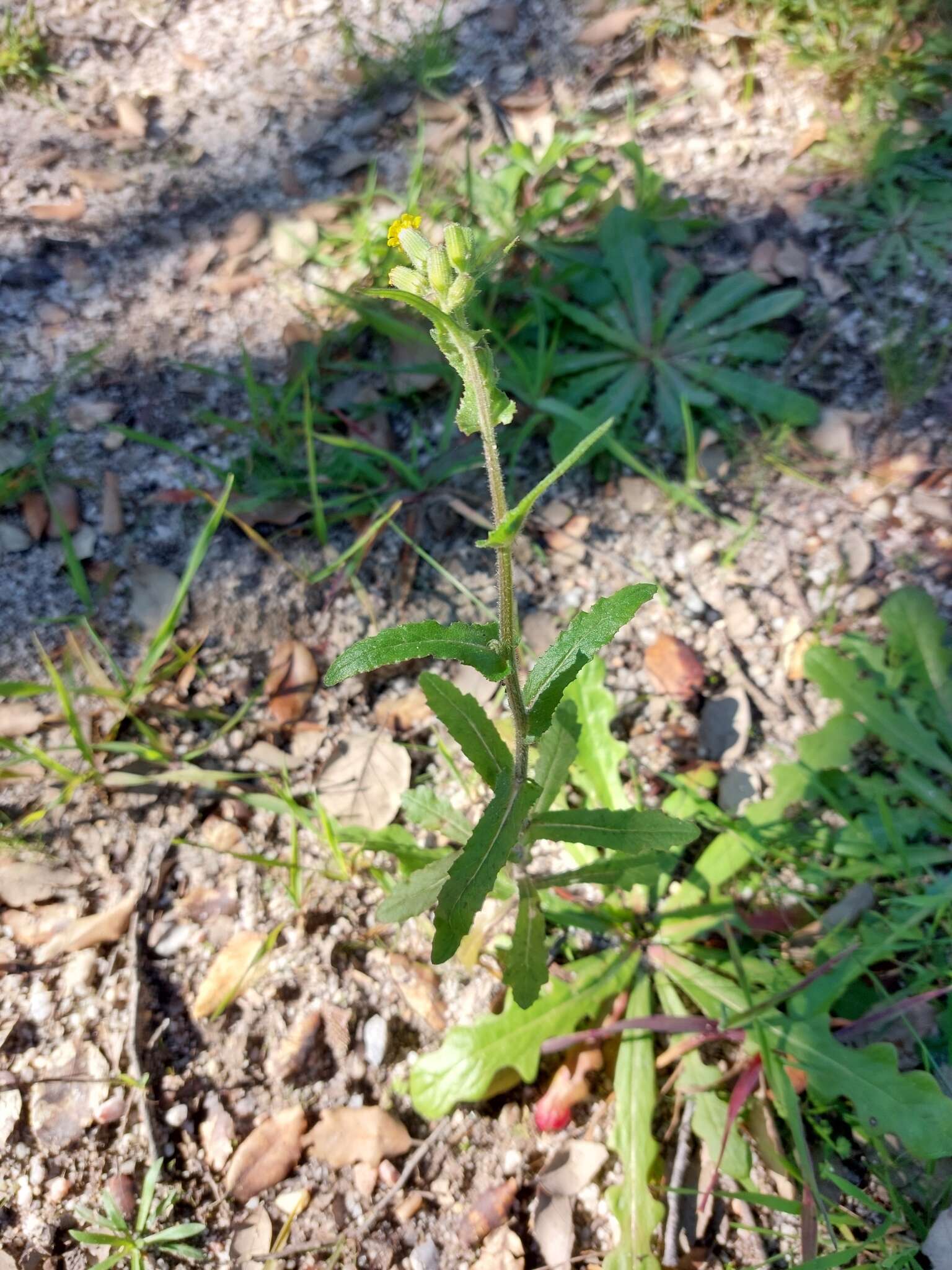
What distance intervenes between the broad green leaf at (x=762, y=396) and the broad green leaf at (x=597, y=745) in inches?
41.2

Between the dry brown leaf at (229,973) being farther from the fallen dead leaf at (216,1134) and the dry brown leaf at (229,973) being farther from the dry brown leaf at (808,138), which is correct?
the dry brown leaf at (808,138)

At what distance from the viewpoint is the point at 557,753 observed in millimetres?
1881

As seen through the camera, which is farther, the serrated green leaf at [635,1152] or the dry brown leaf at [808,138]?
the dry brown leaf at [808,138]

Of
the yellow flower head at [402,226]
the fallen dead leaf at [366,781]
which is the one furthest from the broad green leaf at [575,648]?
the fallen dead leaf at [366,781]

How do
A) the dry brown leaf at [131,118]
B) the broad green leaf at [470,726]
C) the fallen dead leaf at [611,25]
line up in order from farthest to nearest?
the fallen dead leaf at [611,25] → the dry brown leaf at [131,118] → the broad green leaf at [470,726]

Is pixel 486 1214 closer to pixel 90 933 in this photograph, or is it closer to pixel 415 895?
pixel 415 895

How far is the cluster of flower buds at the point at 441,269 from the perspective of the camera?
1.15 meters

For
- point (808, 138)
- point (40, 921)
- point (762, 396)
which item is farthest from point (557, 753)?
point (808, 138)

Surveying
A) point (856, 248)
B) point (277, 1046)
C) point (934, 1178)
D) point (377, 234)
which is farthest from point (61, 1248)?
point (856, 248)

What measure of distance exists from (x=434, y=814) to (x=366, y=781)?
0.93 feet

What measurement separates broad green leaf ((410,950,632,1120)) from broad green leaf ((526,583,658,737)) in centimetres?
80

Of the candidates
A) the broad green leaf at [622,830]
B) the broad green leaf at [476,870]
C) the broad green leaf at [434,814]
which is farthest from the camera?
the broad green leaf at [434,814]

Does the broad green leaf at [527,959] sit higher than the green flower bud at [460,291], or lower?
lower

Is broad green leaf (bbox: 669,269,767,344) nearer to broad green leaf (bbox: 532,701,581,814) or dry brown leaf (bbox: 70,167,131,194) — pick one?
broad green leaf (bbox: 532,701,581,814)
